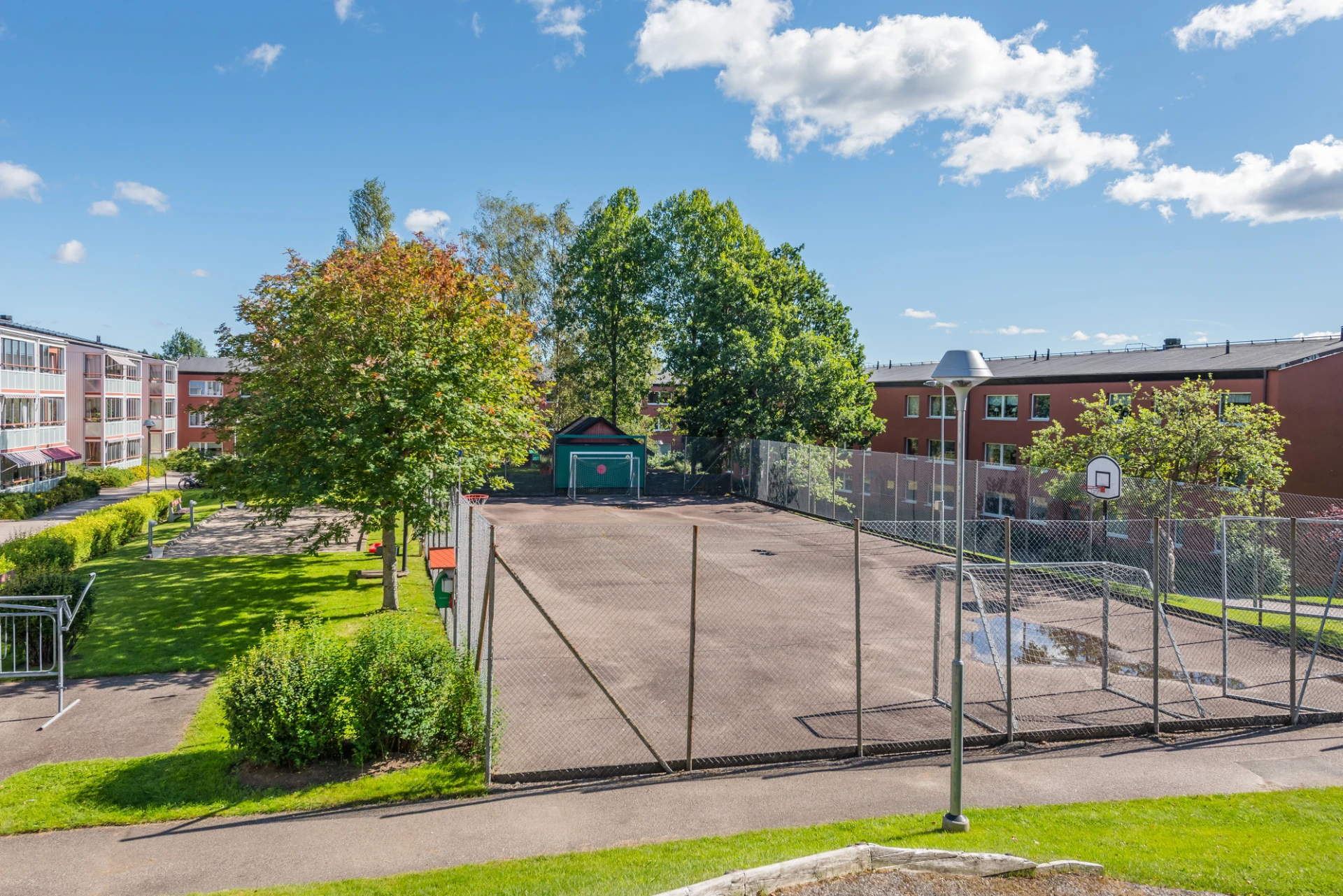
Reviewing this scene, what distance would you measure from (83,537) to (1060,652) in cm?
2467

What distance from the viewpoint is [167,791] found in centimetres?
777

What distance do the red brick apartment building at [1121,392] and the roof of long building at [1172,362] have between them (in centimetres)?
6

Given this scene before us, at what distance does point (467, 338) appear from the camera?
1555cm

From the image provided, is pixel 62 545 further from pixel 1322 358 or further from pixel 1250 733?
pixel 1322 358

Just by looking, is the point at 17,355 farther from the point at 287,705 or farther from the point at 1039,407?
the point at 1039,407

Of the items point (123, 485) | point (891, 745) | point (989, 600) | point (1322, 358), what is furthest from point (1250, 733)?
point (123, 485)

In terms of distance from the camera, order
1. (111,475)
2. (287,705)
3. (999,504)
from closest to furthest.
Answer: (287,705)
(999,504)
(111,475)

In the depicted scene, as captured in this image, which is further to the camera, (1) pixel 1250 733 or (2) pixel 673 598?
(2) pixel 673 598

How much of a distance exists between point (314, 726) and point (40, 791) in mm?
2574

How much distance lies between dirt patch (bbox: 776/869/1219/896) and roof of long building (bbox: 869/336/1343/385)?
22668 millimetres

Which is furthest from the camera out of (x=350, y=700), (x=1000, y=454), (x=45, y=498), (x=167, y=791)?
(x=1000, y=454)

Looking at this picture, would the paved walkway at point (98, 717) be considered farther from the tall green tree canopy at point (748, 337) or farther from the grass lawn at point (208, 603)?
the tall green tree canopy at point (748, 337)

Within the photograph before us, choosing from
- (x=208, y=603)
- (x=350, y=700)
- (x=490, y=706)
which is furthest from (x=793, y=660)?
(x=208, y=603)

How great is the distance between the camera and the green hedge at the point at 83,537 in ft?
54.0
